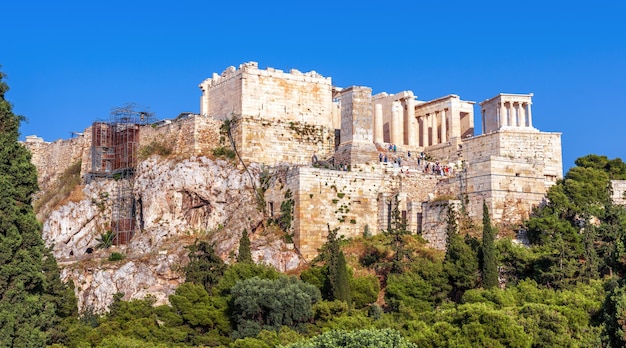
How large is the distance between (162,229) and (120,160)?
863cm

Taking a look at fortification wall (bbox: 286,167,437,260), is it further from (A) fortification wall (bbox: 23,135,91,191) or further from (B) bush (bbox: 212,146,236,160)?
(A) fortification wall (bbox: 23,135,91,191)

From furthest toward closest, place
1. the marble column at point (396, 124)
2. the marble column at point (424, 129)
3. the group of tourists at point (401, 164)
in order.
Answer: the marble column at point (424, 129)
the marble column at point (396, 124)
the group of tourists at point (401, 164)

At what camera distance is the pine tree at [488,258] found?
55.3 meters

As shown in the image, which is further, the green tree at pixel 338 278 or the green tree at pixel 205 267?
the green tree at pixel 205 267

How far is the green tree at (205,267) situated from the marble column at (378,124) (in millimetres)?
16142

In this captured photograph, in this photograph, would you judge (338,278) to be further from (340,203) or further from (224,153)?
(224,153)

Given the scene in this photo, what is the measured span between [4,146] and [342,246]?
782 inches

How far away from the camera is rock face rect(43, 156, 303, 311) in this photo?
62.0m

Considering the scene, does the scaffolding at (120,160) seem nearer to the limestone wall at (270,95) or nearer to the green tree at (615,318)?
the limestone wall at (270,95)

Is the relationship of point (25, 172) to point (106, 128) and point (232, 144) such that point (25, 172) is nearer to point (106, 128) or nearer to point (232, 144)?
point (232, 144)

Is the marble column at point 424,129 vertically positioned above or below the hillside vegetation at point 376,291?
above

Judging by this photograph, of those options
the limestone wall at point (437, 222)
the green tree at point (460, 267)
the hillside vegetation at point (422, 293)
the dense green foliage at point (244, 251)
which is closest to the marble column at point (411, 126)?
the limestone wall at point (437, 222)

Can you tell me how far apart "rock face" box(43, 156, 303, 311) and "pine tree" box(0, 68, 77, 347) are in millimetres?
14259

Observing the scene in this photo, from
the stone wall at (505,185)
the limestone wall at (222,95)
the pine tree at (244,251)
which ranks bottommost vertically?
the pine tree at (244,251)
